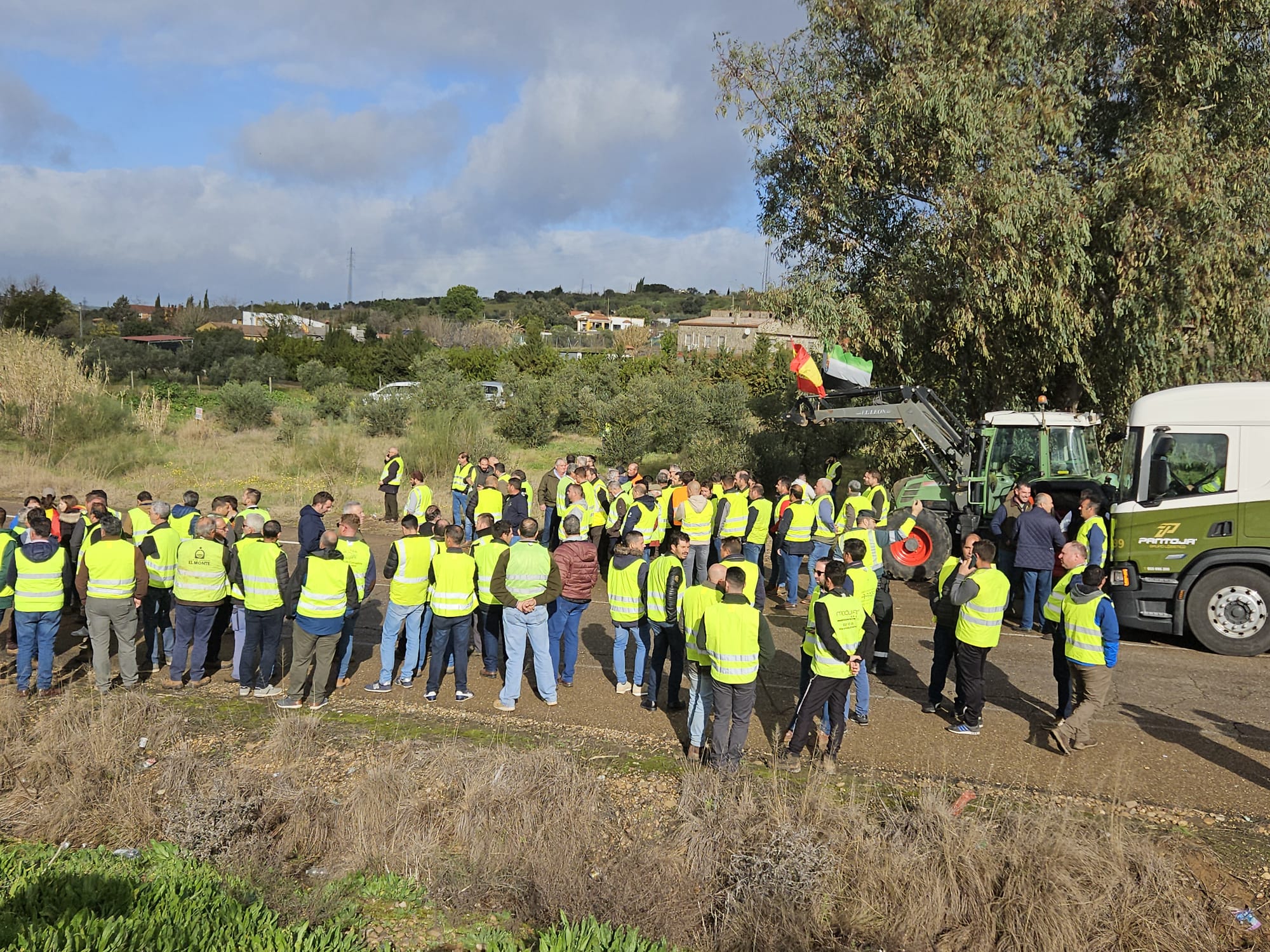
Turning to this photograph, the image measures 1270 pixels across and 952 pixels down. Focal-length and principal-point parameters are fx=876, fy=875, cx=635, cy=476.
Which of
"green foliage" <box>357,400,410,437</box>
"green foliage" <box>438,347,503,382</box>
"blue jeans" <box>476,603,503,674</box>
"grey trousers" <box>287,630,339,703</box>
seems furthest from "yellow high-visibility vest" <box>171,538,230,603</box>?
"green foliage" <box>438,347,503,382</box>

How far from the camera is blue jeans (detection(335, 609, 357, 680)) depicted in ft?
27.0

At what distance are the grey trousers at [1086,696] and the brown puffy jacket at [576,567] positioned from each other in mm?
4104

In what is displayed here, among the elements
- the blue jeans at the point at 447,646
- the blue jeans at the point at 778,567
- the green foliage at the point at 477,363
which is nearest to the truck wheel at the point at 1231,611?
the blue jeans at the point at 778,567

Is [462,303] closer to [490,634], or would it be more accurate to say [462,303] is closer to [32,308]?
[32,308]

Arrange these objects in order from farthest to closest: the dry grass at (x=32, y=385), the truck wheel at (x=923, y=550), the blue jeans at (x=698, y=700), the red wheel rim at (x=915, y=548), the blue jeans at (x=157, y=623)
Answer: the dry grass at (x=32, y=385) < the red wheel rim at (x=915, y=548) < the truck wheel at (x=923, y=550) < the blue jeans at (x=157, y=623) < the blue jeans at (x=698, y=700)

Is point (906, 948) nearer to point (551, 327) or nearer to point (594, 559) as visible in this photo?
point (594, 559)

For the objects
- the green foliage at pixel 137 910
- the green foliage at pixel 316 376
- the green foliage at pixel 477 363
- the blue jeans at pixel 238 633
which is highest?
the green foliage at pixel 477 363

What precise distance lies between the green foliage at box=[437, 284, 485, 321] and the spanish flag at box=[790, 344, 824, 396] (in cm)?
9550

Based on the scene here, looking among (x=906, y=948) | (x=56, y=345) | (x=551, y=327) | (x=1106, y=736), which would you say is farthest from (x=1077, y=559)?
(x=551, y=327)

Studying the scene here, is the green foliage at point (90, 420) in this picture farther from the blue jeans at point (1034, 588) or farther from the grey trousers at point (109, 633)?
the blue jeans at point (1034, 588)

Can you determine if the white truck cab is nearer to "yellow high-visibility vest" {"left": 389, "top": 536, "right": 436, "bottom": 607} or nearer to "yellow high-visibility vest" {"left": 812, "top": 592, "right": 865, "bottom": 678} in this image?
"yellow high-visibility vest" {"left": 812, "top": 592, "right": 865, "bottom": 678}

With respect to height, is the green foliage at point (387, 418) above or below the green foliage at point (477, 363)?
below

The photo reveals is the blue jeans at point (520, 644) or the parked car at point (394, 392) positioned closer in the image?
the blue jeans at point (520, 644)

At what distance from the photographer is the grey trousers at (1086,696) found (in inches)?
269
